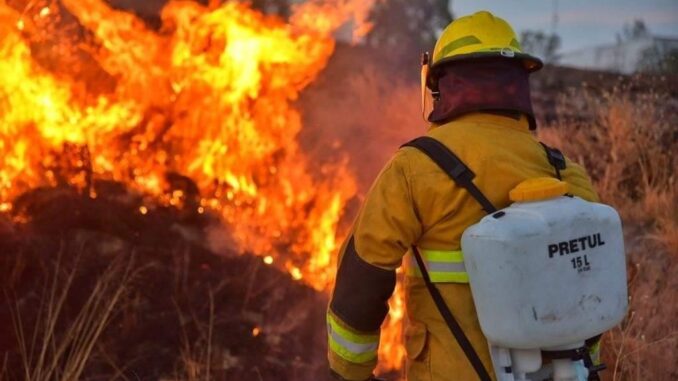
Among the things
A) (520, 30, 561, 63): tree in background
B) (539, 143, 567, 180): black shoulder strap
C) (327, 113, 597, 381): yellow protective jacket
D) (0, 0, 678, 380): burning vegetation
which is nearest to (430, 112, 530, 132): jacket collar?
(327, 113, 597, 381): yellow protective jacket

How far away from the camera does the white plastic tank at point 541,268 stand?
6.52ft

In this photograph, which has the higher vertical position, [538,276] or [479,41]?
[479,41]

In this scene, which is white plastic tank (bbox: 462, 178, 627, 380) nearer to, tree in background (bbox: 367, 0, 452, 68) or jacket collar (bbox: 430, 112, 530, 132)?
jacket collar (bbox: 430, 112, 530, 132)

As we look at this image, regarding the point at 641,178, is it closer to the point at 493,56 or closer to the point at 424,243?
the point at 493,56

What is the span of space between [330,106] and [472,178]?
209 inches

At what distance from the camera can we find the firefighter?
2.08m

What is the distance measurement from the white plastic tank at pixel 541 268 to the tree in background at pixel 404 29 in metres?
5.45

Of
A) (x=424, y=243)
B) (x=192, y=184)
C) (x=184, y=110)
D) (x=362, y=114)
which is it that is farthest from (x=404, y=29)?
(x=424, y=243)

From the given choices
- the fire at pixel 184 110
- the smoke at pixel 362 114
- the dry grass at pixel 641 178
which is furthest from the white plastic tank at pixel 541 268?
the smoke at pixel 362 114

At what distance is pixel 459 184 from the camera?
2074mm

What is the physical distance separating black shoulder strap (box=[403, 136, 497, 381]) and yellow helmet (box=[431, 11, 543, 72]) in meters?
0.32

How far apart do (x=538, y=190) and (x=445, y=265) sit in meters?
0.36

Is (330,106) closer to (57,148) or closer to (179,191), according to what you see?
(179,191)

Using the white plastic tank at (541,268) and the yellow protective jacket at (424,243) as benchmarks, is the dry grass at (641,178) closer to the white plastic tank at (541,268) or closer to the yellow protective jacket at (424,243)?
the white plastic tank at (541,268)
